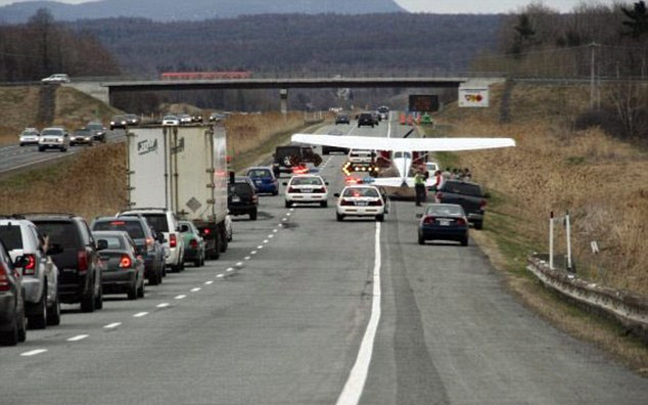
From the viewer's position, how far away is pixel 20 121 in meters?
170

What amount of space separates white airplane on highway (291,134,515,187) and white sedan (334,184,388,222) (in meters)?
8.96

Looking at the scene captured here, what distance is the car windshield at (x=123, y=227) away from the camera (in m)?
37.2

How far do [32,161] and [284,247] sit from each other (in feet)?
134

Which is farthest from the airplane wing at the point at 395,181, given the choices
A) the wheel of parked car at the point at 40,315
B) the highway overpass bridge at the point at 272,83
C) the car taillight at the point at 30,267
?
the highway overpass bridge at the point at 272,83

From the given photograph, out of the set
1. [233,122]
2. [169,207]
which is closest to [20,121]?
[233,122]

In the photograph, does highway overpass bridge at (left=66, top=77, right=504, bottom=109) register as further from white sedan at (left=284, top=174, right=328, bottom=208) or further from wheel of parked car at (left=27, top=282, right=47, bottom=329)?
wheel of parked car at (left=27, top=282, right=47, bottom=329)

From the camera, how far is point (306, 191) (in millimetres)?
73312

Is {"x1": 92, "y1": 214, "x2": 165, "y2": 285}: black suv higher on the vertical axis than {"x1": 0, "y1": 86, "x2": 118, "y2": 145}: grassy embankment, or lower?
lower

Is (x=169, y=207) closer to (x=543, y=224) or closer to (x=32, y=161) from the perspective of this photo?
(x=543, y=224)

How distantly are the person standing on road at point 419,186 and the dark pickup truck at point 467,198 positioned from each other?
7276mm

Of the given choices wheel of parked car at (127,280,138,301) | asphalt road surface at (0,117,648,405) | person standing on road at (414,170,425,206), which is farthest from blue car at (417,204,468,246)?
wheel of parked car at (127,280,138,301)

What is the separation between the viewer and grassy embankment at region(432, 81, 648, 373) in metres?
32.1

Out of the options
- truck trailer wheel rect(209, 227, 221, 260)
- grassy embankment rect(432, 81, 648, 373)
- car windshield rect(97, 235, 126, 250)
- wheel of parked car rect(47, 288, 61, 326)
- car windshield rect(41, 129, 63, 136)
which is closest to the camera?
wheel of parked car rect(47, 288, 61, 326)

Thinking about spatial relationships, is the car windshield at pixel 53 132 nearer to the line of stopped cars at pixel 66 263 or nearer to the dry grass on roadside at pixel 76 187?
the dry grass on roadside at pixel 76 187
